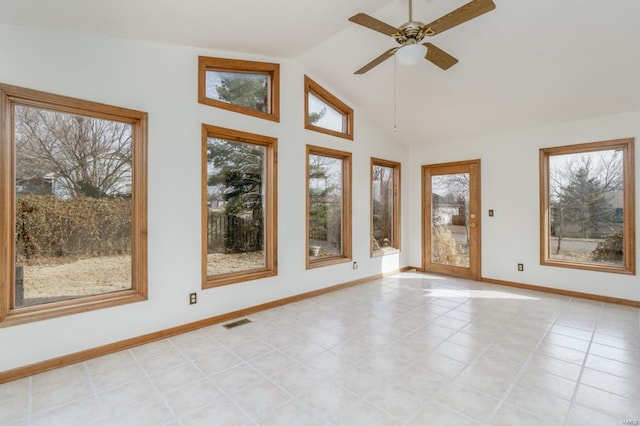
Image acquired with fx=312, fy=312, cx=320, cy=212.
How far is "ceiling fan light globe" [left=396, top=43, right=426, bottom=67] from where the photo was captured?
2.63 meters

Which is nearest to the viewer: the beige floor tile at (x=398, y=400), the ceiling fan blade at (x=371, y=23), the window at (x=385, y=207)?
the beige floor tile at (x=398, y=400)

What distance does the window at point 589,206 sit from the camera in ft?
13.4

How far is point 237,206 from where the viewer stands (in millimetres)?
3809

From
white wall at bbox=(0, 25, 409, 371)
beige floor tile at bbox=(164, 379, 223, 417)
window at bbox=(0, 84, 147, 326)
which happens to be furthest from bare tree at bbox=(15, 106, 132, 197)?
beige floor tile at bbox=(164, 379, 223, 417)

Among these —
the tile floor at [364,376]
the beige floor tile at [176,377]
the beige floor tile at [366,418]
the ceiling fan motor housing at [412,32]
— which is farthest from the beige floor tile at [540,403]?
the ceiling fan motor housing at [412,32]

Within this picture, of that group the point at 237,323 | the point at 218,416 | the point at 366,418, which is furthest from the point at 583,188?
the point at 218,416

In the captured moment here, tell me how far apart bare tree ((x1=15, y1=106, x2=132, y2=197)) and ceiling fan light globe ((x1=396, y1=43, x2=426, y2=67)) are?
262cm

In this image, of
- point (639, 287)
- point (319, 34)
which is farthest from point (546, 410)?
point (319, 34)

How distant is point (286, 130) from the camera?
4.18 m

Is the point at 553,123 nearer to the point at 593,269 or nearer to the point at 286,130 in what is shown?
the point at 593,269

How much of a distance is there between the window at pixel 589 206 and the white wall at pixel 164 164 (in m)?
3.58

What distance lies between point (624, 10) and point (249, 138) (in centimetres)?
377

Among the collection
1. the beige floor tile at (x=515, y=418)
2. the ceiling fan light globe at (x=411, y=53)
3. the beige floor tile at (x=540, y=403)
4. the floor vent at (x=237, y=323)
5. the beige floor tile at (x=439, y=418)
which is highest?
the ceiling fan light globe at (x=411, y=53)

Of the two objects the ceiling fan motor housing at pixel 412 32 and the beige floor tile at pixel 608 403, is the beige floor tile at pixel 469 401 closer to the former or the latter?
the beige floor tile at pixel 608 403
